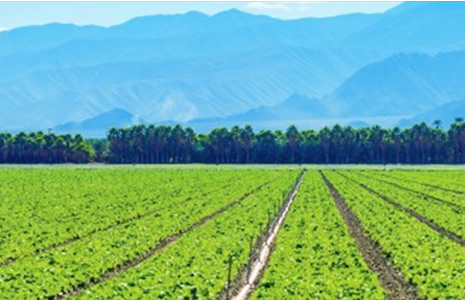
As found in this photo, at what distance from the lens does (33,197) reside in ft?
196

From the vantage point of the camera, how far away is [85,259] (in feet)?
94.9

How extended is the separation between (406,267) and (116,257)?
32.7ft

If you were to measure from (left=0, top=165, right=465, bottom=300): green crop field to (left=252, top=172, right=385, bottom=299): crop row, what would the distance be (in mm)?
60

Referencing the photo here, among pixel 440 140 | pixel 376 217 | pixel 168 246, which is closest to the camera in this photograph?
pixel 168 246

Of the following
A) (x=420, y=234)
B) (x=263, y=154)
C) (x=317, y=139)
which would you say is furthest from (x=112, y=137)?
(x=420, y=234)

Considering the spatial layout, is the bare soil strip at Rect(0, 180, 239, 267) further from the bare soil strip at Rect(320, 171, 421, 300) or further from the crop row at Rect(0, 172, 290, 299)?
the bare soil strip at Rect(320, 171, 421, 300)

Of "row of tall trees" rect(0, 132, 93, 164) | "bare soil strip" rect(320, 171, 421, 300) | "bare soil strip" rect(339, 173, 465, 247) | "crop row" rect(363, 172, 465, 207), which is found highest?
"row of tall trees" rect(0, 132, 93, 164)

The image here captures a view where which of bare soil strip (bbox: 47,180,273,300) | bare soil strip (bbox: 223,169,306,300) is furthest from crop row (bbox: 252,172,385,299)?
bare soil strip (bbox: 47,180,273,300)

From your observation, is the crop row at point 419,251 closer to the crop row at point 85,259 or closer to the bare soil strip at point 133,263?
the bare soil strip at point 133,263

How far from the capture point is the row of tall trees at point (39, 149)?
164 metres

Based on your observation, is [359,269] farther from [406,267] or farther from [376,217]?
[376,217]

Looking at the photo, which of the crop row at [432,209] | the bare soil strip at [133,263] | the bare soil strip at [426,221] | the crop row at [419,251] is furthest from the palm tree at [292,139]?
the bare soil strip at [133,263]

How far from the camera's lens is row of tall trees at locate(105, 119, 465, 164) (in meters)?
160

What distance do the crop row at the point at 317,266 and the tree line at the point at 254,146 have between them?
12024cm
